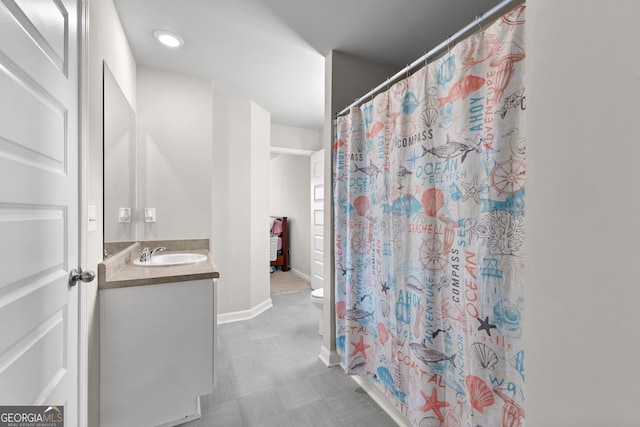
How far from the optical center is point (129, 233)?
7.12ft

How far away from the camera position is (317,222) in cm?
417

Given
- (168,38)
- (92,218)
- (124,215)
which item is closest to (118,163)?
(124,215)

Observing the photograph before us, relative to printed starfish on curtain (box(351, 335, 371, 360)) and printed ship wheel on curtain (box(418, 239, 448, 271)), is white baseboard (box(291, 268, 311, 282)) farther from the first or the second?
printed ship wheel on curtain (box(418, 239, 448, 271))

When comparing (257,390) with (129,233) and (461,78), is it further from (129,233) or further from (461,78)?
(461,78)

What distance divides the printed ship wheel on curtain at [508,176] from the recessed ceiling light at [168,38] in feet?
7.54

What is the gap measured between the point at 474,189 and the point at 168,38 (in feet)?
7.59

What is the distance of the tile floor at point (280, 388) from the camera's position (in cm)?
160

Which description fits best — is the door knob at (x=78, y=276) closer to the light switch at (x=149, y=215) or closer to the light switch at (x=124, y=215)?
the light switch at (x=124, y=215)

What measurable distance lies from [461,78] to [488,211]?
561 millimetres

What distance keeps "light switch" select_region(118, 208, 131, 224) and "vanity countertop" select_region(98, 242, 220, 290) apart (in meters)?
0.22

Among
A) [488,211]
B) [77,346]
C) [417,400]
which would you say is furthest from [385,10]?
[77,346]

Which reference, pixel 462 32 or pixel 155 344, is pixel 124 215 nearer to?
pixel 155 344

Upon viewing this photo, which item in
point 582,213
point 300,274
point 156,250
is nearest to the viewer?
point 582,213

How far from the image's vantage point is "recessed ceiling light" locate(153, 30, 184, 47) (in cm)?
199
